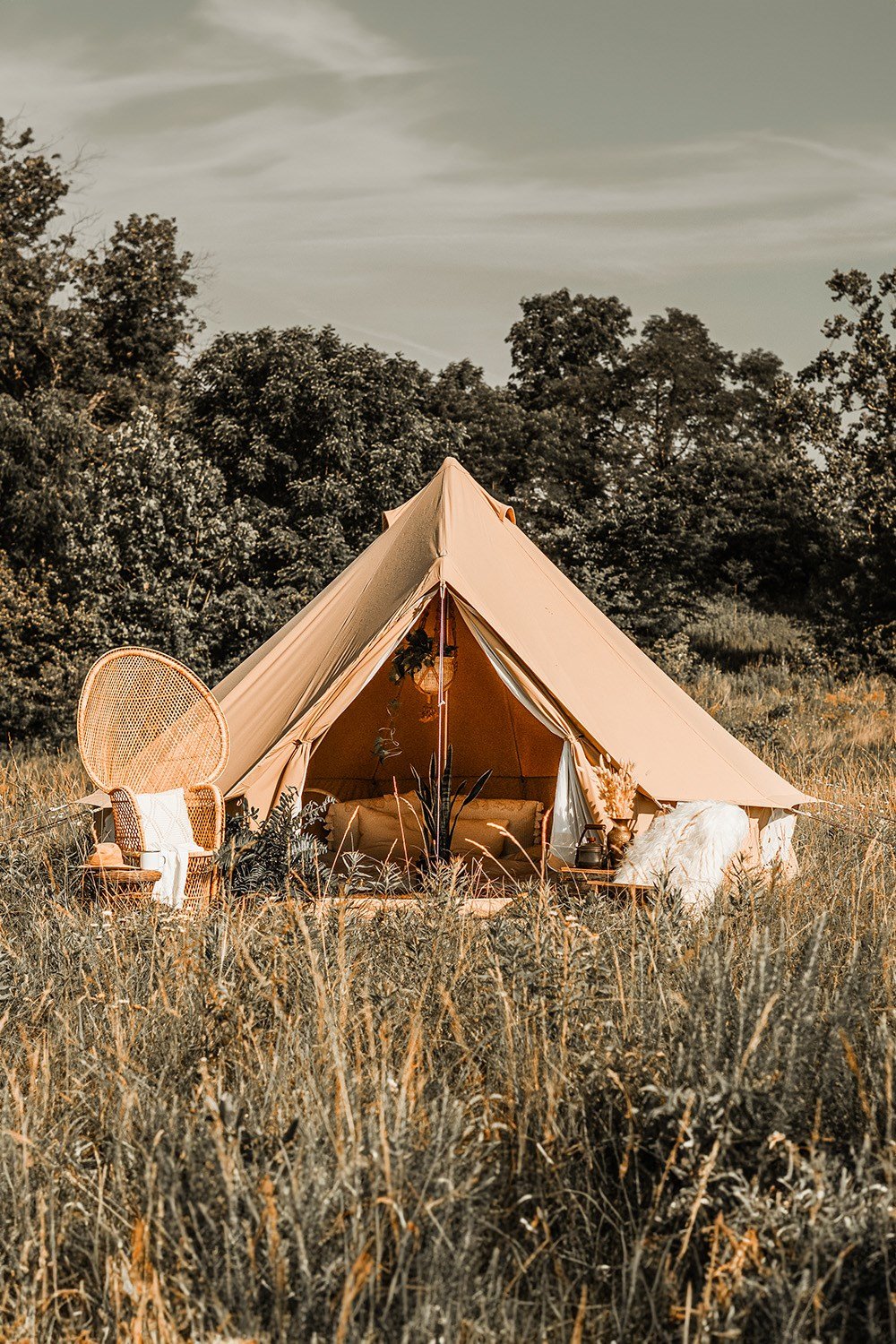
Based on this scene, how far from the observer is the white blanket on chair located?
15.6 ft

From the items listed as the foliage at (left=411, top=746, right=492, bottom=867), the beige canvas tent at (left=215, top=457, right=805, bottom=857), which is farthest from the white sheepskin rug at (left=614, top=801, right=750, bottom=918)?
the foliage at (left=411, top=746, right=492, bottom=867)

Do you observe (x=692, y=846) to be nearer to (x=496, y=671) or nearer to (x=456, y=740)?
(x=496, y=671)

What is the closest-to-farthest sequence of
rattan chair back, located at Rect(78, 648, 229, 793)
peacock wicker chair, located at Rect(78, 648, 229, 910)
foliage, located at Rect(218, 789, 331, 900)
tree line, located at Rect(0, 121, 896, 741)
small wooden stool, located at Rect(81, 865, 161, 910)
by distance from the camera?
small wooden stool, located at Rect(81, 865, 161, 910), foliage, located at Rect(218, 789, 331, 900), peacock wicker chair, located at Rect(78, 648, 229, 910), rattan chair back, located at Rect(78, 648, 229, 793), tree line, located at Rect(0, 121, 896, 741)

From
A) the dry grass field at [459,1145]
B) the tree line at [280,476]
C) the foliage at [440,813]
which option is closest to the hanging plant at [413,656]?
the foliage at [440,813]

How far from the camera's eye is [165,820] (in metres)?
4.96

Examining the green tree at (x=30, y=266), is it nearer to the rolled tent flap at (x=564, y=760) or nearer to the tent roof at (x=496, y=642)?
the tent roof at (x=496, y=642)

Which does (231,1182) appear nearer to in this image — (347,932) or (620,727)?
(347,932)

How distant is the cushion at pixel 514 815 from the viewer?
6773 millimetres

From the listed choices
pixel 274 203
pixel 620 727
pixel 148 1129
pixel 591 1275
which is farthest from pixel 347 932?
pixel 274 203

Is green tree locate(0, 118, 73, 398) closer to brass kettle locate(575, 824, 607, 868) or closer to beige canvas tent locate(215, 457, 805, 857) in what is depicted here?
beige canvas tent locate(215, 457, 805, 857)

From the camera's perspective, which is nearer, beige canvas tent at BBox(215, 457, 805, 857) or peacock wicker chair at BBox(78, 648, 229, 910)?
peacock wicker chair at BBox(78, 648, 229, 910)

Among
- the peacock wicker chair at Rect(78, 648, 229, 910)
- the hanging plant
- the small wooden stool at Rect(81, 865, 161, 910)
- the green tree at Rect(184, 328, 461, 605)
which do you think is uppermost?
the green tree at Rect(184, 328, 461, 605)

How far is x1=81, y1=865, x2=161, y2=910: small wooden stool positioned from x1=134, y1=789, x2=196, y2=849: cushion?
0.21m

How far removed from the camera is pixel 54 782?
8367 mm
